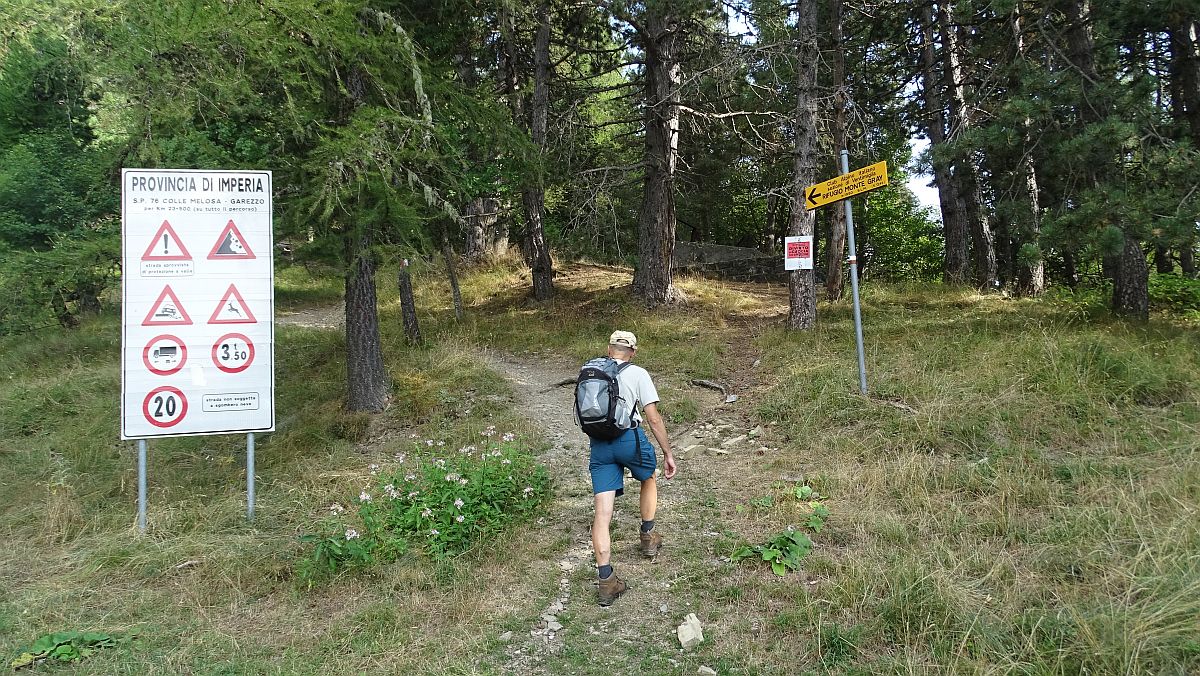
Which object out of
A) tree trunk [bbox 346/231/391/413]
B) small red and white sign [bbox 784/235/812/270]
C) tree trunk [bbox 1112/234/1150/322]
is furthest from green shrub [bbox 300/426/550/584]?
tree trunk [bbox 1112/234/1150/322]

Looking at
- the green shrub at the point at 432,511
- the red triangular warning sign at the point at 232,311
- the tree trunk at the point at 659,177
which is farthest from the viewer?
the tree trunk at the point at 659,177

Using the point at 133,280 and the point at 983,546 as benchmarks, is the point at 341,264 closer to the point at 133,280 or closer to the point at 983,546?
the point at 133,280

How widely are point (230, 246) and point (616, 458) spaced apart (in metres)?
4.16

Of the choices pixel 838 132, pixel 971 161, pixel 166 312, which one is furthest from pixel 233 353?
pixel 971 161

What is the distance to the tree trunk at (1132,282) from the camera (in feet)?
31.4

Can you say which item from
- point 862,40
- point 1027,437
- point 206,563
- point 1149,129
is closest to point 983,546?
point 1027,437

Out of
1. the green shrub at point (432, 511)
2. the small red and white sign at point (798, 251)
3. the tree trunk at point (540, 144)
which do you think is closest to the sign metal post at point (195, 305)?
the green shrub at point (432, 511)

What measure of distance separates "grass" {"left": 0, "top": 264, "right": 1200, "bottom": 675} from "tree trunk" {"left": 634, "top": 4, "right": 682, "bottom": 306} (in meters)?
4.07

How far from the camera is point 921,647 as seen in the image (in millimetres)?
3336

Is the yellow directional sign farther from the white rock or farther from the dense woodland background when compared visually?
the white rock

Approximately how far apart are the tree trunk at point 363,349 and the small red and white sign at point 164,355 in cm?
306

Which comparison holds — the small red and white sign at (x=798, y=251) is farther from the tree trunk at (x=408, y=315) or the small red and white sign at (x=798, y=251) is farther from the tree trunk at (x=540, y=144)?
the tree trunk at (x=408, y=315)

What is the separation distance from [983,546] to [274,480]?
21.7 ft

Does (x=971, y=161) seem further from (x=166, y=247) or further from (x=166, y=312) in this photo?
(x=166, y=312)
